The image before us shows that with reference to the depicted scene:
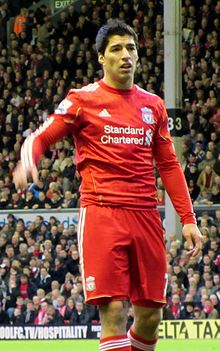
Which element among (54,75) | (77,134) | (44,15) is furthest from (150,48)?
(77,134)

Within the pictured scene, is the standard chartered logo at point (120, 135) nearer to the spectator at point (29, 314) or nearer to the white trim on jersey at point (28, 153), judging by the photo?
the white trim on jersey at point (28, 153)

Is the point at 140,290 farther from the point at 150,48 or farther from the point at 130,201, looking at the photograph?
the point at 150,48

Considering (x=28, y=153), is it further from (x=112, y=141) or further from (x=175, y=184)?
(x=175, y=184)

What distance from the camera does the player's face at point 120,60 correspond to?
8023 mm

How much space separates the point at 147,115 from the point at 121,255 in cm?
92

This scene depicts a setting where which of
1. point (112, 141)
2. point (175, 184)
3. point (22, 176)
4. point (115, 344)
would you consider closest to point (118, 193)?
point (112, 141)

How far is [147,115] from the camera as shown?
8148 millimetres

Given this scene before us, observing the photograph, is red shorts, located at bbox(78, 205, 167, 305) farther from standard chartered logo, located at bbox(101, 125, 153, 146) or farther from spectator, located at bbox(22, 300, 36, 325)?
spectator, located at bbox(22, 300, 36, 325)

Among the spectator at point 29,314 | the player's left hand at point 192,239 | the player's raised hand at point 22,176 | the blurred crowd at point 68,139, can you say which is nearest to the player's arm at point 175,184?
the player's left hand at point 192,239

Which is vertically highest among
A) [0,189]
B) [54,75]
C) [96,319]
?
[54,75]

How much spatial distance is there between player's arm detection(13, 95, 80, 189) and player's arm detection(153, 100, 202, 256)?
2.19 ft

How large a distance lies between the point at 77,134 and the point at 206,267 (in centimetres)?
1161

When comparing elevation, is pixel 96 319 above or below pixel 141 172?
below

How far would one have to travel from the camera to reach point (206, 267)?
19453mm
